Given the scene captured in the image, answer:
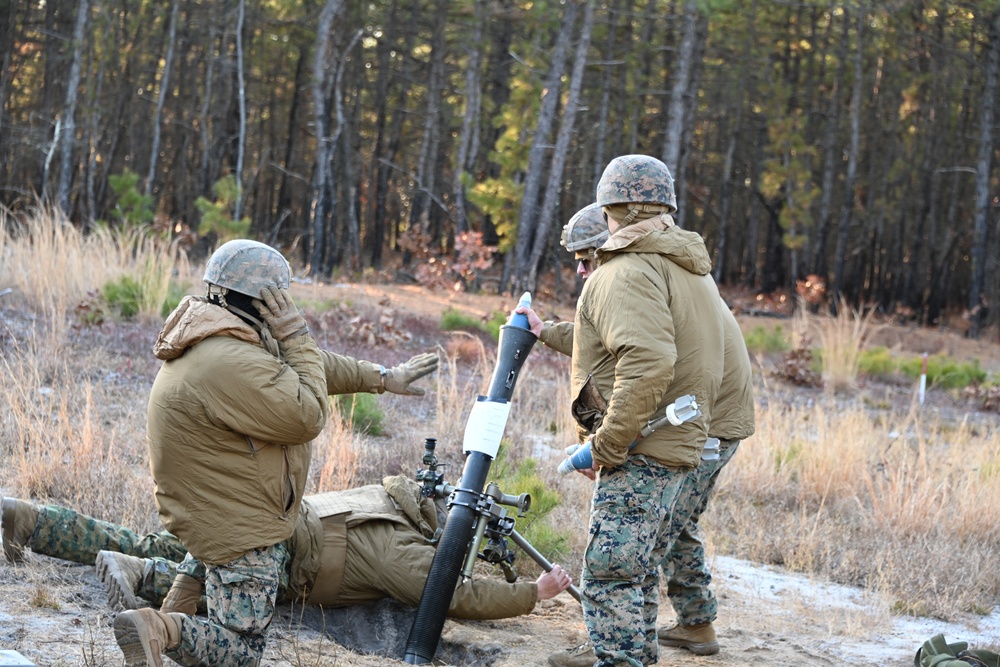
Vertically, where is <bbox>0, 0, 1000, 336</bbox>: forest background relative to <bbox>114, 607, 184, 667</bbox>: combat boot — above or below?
above

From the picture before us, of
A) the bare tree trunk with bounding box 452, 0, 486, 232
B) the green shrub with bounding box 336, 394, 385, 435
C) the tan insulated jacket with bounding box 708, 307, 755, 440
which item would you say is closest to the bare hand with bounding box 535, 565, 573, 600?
the tan insulated jacket with bounding box 708, 307, 755, 440

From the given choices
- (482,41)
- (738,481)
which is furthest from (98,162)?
(738,481)

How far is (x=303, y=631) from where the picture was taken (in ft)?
14.5

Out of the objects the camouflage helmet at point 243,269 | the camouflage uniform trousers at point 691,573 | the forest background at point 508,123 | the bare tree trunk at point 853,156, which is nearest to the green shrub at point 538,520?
the camouflage uniform trousers at point 691,573

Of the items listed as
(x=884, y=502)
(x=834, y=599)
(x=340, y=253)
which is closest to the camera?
(x=834, y=599)

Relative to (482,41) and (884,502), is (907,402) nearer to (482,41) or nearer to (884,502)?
(884,502)

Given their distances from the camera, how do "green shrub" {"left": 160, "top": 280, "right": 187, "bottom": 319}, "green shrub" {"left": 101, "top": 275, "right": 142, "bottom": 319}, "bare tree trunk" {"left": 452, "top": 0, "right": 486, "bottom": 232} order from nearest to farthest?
"green shrub" {"left": 101, "top": 275, "right": 142, "bottom": 319}, "green shrub" {"left": 160, "top": 280, "right": 187, "bottom": 319}, "bare tree trunk" {"left": 452, "top": 0, "right": 486, "bottom": 232}

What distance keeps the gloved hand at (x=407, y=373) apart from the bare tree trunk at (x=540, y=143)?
13.1m

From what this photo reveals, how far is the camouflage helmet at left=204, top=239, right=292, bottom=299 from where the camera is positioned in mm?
3523

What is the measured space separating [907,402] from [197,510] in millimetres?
11277

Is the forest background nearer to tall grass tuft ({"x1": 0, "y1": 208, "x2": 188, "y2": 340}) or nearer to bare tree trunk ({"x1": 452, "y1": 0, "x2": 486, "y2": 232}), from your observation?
bare tree trunk ({"x1": 452, "y1": 0, "x2": 486, "y2": 232})

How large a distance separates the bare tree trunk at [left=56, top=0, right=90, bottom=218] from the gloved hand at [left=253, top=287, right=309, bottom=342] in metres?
16.1

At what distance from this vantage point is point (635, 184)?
3.79 m

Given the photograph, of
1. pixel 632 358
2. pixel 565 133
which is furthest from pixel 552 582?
pixel 565 133
